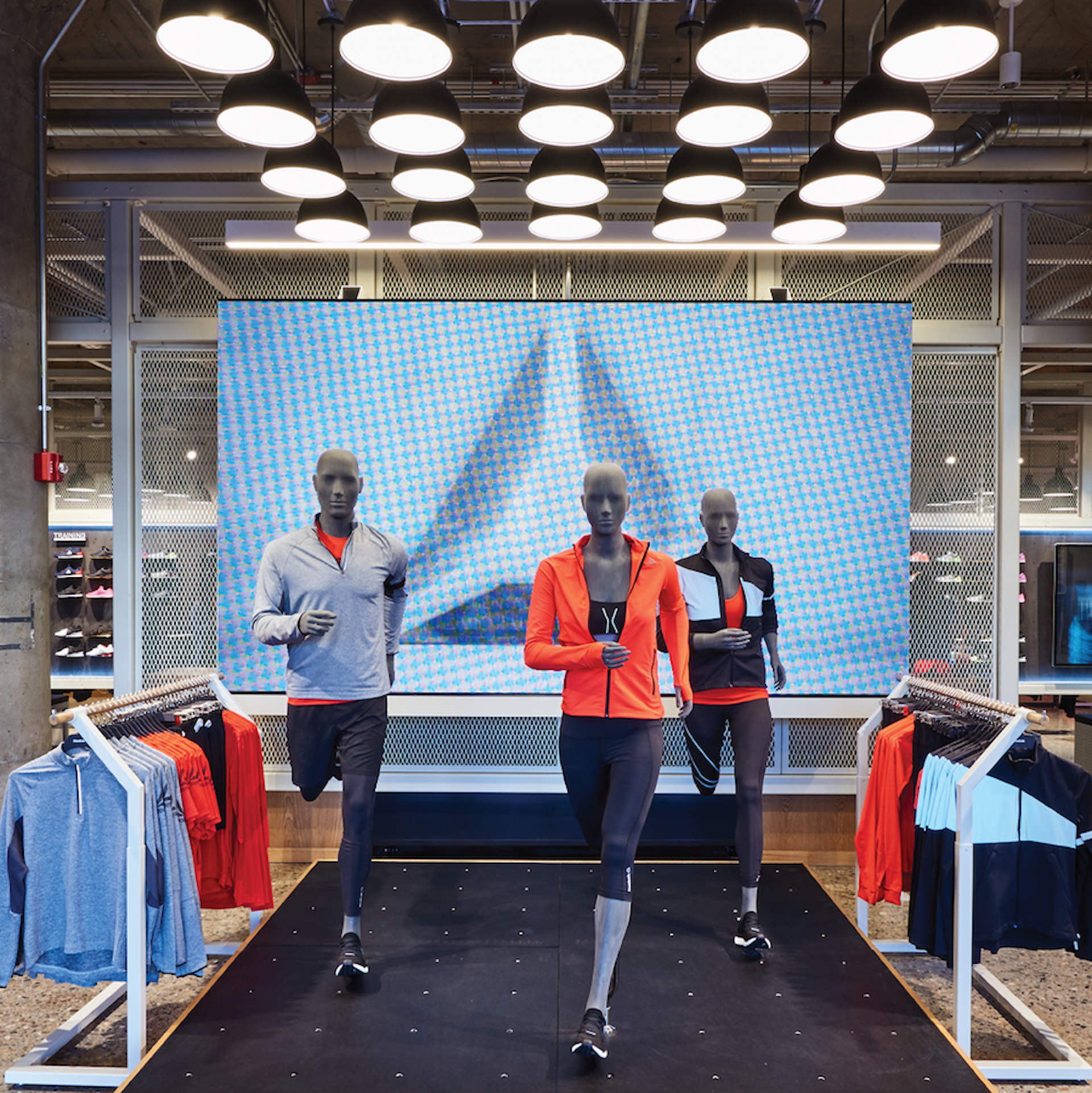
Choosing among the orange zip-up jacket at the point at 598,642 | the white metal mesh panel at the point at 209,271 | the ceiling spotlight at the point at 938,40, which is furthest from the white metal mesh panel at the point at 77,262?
the ceiling spotlight at the point at 938,40

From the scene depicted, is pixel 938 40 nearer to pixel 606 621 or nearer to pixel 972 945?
pixel 606 621

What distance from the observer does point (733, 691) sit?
324 cm

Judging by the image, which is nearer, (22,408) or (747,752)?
(747,752)

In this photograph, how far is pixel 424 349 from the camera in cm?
439

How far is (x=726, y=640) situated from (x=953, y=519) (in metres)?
2.12

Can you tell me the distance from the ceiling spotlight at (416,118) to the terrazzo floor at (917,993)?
10.1 feet

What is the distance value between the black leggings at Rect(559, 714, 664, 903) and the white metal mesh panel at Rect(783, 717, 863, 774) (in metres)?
2.21

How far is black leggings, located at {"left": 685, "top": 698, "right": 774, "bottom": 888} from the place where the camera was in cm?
320

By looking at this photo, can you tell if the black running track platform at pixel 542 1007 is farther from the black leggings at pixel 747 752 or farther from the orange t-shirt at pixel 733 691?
the orange t-shirt at pixel 733 691

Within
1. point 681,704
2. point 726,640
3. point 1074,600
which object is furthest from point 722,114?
point 1074,600

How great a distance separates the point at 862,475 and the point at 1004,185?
5.64 feet

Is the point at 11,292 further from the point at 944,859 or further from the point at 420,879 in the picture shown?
the point at 944,859

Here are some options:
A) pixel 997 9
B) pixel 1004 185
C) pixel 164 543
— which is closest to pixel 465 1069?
pixel 164 543

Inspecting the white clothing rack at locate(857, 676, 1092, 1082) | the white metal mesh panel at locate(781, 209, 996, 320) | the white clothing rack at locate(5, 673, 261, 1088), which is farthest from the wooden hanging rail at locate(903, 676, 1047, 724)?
the white clothing rack at locate(5, 673, 261, 1088)
